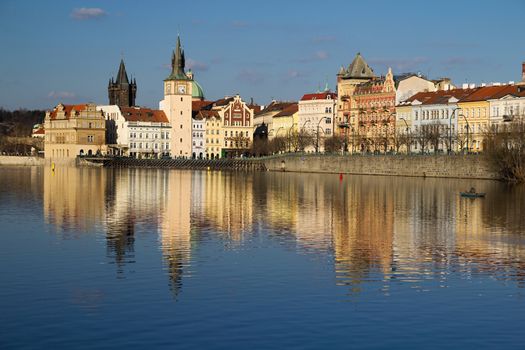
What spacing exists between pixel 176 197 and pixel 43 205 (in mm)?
11999

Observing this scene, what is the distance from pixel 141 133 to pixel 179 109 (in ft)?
27.1

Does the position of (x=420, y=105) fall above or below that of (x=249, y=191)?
above

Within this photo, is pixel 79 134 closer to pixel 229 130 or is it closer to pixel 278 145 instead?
pixel 229 130

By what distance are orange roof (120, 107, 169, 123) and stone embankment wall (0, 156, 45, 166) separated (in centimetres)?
1811

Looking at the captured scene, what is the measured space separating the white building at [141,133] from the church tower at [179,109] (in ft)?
4.69

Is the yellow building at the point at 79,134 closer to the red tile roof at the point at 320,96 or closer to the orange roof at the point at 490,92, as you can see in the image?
the red tile roof at the point at 320,96

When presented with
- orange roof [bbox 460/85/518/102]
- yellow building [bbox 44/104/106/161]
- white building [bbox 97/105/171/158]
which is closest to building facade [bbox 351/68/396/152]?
orange roof [bbox 460/85/518/102]

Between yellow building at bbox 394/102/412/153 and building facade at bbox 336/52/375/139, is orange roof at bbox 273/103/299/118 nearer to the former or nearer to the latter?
building facade at bbox 336/52/375/139

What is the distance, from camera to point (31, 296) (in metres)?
24.2

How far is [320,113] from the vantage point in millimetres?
171000

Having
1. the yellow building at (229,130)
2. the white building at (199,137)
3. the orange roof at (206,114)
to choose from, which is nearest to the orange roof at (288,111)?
the yellow building at (229,130)

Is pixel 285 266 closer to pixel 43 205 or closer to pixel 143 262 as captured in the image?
pixel 143 262

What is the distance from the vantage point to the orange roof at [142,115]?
18175 centimetres

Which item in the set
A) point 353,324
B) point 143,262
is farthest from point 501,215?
point 353,324
